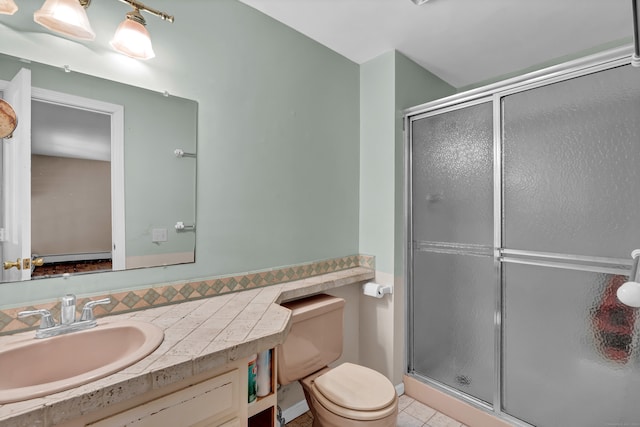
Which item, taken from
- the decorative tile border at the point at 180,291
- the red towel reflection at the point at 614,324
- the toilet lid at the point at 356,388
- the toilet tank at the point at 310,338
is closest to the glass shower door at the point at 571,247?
the red towel reflection at the point at 614,324

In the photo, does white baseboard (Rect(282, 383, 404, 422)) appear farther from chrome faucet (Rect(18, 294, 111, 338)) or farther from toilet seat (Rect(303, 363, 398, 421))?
chrome faucet (Rect(18, 294, 111, 338))

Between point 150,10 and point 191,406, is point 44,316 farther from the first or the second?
point 150,10

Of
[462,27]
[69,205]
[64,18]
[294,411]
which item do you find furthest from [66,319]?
[462,27]

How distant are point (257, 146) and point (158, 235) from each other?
0.71 m

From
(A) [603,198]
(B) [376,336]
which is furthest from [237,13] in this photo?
(B) [376,336]

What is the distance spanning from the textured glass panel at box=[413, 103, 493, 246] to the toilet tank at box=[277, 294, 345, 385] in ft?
2.83

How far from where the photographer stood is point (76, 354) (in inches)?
40.1

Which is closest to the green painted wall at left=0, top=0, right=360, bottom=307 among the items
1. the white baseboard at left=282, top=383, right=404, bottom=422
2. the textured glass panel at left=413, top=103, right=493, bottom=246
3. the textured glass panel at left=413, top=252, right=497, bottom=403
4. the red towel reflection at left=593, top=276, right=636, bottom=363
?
the textured glass panel at left=413, top=103, right=493, bottom=246

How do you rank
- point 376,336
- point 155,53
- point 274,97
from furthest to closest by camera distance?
point 376,336
point 274,97
point 155,53

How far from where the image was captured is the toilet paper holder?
2057 mm

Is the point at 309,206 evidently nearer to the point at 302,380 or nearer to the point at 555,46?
the point at 302,380

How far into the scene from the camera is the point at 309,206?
200cm

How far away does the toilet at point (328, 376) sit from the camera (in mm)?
1373

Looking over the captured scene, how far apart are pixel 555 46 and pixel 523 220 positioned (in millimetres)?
1350
